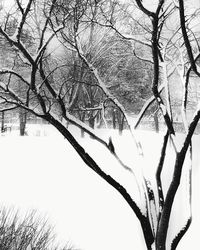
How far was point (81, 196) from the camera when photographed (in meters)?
6.95

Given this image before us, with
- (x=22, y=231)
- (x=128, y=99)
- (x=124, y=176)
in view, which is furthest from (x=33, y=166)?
(x=128, y=99)

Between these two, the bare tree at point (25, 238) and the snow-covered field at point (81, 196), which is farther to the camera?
the snow-covered field at point (81, 196)

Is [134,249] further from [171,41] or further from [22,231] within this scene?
[171,41]

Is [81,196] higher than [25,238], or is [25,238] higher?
[25,238]

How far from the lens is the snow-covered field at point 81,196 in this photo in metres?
5.38

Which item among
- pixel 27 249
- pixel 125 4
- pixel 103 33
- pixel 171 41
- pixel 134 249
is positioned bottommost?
pixel 134 249

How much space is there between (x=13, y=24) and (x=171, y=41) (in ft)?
8.70

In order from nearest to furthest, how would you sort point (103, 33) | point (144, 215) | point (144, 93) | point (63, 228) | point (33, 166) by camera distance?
point (144, 215)
point (63, 228)
point (33, 166)
point (103, 33)
point (144, 93)

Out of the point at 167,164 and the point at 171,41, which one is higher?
the point at 171,41

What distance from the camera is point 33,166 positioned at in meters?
9.09

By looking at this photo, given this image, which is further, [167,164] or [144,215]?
[167,164]

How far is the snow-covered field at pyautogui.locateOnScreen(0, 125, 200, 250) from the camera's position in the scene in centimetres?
538

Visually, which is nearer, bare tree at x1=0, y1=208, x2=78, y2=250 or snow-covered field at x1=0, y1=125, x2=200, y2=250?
bare tree at x1=0, y1=208, x2=78, y2=250

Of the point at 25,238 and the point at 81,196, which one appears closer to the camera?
the point at 25,238
